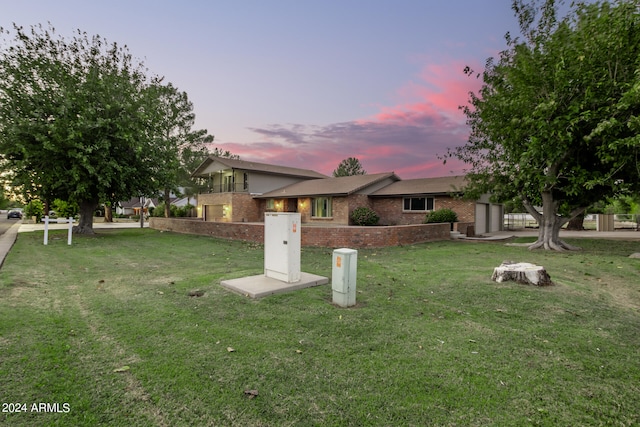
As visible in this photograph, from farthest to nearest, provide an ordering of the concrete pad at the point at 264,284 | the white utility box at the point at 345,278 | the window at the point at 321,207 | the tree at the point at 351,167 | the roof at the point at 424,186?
the tree at the point at 351,167
the window at the point at 321,207
the roof at the point at 424,186
the concrete pad at the point at 264,284
the white utility box at the point at 345,278

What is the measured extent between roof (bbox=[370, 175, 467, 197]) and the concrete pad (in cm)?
1619

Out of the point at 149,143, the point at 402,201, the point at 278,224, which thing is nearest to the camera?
the point at 278,224

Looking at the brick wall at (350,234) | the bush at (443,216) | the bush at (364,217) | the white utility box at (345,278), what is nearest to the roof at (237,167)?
the brick wall at (350,234)

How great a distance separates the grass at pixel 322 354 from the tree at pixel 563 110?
271 inches

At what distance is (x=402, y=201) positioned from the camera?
76.4 ft

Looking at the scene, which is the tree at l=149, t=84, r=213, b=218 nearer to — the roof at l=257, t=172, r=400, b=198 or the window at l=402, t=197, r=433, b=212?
the roof at l=257, t=172, r=400, b=198

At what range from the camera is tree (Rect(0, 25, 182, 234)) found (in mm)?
15555

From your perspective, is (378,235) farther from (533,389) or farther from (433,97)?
(533,389)

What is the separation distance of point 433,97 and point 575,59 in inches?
244

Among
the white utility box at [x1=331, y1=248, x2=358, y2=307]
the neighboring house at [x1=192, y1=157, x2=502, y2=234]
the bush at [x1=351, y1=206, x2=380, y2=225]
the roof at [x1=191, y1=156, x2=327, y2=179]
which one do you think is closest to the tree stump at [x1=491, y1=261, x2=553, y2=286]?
the white utility box at [x1=331, y1=248, x2=358, y2=307]

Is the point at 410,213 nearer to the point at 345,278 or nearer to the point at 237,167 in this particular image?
the point at 237,167

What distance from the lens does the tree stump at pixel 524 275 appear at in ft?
22.3

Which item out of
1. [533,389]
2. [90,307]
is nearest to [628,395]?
[533,389]

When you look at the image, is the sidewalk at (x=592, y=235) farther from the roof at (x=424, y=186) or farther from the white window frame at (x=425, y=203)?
the white window frame at (x=425, y=203)
